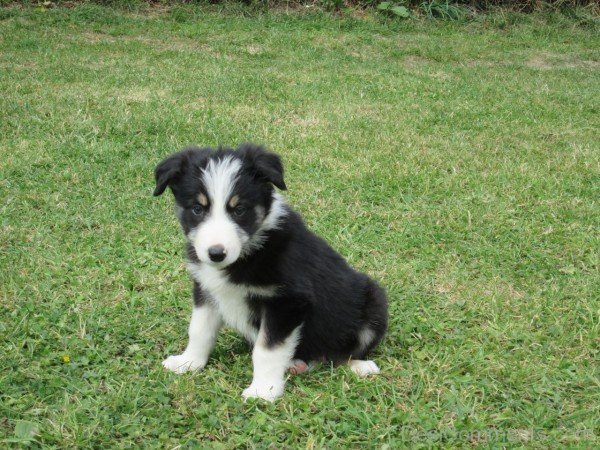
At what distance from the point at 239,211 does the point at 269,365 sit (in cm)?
75

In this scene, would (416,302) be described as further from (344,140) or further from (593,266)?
(344,140)

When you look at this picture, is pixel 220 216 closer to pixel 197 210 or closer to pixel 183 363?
pixel 197 210

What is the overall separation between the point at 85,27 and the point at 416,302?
9.70m

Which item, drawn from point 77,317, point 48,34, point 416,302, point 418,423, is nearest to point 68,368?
point 77,317

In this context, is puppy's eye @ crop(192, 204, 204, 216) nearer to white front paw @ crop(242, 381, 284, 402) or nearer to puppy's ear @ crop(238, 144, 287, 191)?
puppy's ear @ crop(238, 144, 287, 191)

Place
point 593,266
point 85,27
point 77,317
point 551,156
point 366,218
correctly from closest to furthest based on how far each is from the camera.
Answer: point 77,317 → point 593,266 → point 366,218 → point 551,156 → point 85,27

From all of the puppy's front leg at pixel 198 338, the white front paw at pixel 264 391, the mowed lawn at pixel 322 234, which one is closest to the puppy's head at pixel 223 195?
the puppy's front leg at pixel 198 338

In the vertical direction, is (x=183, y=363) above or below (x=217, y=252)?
below

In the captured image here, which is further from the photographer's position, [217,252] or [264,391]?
[264,391]

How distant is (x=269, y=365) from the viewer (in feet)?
11.1

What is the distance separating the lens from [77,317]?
407cm

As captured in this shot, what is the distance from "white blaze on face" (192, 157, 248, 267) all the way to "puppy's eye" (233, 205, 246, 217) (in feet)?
0.17

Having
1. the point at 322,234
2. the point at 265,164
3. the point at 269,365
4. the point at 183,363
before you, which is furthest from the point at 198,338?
the point at 322,234

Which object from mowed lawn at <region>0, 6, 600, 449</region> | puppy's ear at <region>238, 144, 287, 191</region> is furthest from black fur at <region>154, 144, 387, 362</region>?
mowed lawn at <region>0, 6, 600, 449</region>
